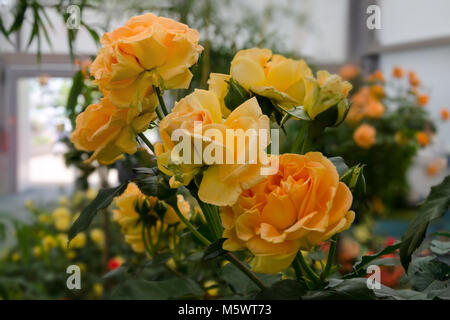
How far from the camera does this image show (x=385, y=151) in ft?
5.57

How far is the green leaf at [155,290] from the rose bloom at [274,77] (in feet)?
0.53

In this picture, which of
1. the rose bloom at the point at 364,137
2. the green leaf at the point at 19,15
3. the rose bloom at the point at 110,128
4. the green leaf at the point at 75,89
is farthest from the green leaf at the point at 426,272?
the rose bloom at the point at 364,137

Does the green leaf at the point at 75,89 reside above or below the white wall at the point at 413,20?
below

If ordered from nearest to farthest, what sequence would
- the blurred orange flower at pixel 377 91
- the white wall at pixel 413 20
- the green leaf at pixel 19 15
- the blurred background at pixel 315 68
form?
the green leaf at pixel 19 15
the blurred background at pixel 315 68
the blurred orange flower at pixel 377 91
the white wall at pixel 413 20

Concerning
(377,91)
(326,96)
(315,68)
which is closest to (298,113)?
(326,96)

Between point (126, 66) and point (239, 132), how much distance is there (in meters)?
0.08

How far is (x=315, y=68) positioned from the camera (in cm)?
239

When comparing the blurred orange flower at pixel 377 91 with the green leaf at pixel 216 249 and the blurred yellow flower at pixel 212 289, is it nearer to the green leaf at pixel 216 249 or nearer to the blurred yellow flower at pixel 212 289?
the blurred yellow flower at pixel 212 289

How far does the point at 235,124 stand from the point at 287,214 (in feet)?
0.17

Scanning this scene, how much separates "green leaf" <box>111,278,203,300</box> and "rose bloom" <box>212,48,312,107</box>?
161 millimetres

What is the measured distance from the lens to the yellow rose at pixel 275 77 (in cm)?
28

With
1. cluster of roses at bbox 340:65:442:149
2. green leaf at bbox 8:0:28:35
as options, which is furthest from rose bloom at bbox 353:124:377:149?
green leaf at bbox 8:0:28:35

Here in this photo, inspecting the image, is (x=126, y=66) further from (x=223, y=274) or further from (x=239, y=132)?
(x=223, y=274)

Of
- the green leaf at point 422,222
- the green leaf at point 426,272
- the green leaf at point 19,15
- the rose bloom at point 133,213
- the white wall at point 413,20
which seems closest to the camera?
the green leaf at point 422,222
